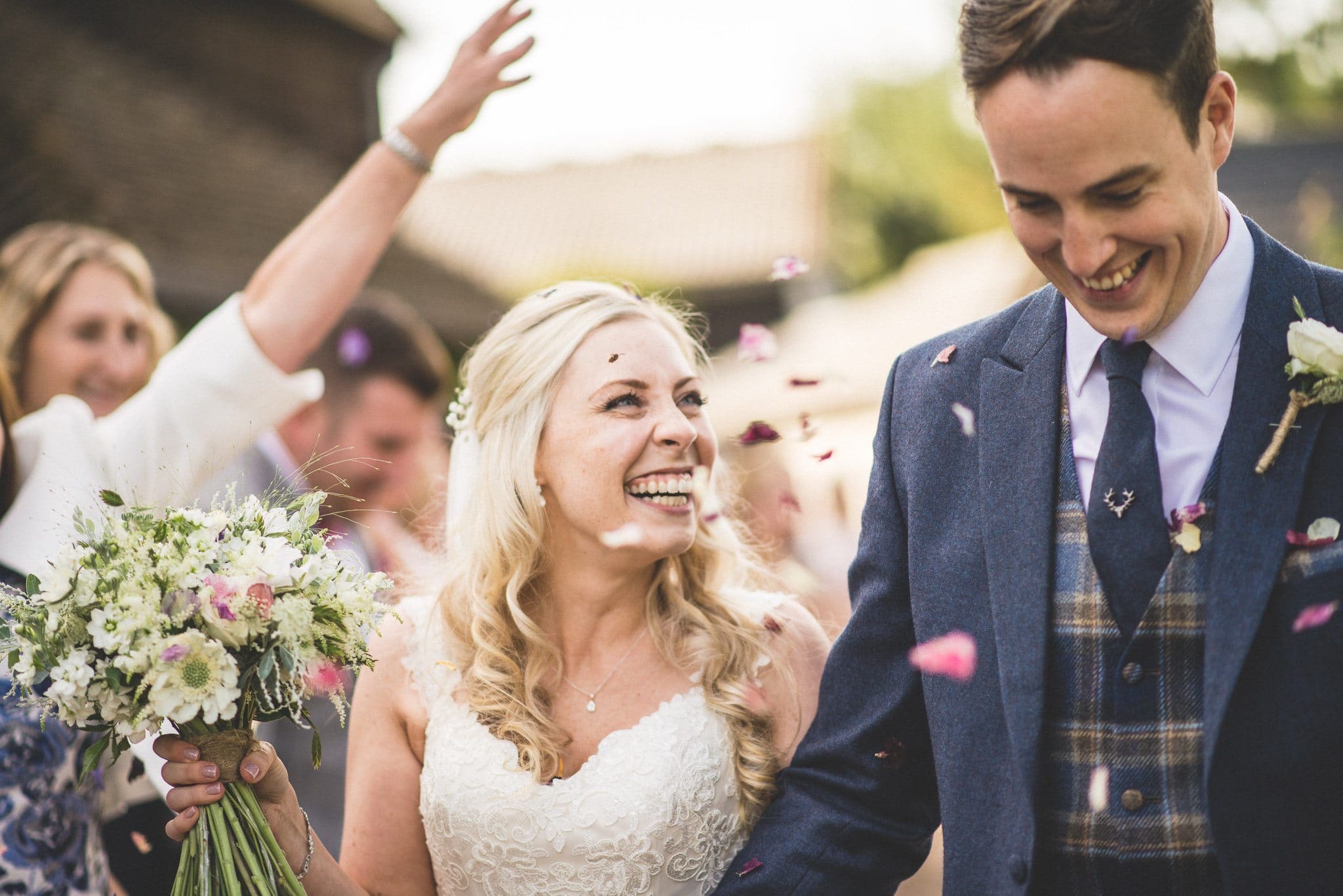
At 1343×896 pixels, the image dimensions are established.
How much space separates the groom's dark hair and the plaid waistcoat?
0.65 metres

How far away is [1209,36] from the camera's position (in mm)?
1977

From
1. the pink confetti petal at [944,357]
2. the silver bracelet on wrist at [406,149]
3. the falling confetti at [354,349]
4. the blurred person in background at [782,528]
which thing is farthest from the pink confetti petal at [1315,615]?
the falling confetti at [354,349]

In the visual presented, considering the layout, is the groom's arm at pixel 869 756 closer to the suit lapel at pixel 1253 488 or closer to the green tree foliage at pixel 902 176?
the suit lapel at pixel 1253 488

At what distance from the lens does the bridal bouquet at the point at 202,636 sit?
2.29 m

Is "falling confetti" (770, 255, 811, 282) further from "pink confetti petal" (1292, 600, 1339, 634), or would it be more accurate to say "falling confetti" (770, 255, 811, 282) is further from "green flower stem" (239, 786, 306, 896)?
"green flower stem" (239, 786, 306, 896)

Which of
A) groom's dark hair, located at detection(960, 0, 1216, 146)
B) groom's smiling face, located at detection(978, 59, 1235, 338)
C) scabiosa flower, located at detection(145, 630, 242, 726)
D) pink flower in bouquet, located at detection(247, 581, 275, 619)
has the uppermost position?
groom's dark hair, located at detection(960, 0, 1216, 146)

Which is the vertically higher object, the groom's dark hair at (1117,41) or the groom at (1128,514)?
the groom's dark hair at (1117,41)

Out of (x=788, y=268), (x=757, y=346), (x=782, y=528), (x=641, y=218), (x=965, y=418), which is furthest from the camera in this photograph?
(x=641, y=218)

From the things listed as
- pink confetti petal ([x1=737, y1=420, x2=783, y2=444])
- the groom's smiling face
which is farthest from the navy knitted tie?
pink confetti petal ([x1=737, y1=420, x2=783, y2=444])

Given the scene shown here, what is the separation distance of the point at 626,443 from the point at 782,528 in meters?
3.08

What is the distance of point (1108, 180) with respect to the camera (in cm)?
189

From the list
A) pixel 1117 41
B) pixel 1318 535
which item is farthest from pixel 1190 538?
pixel 1117 41

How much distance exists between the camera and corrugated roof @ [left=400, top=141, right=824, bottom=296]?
85.8 feet

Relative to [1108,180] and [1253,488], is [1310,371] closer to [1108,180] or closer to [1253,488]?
[1253,488]
